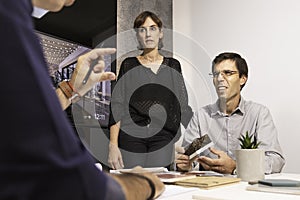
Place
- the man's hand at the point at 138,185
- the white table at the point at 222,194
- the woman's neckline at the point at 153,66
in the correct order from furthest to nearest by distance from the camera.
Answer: the woman's neckline at the point at 153,66 < the white table at the point at 222,194 < the man's hand at the point at 138,185

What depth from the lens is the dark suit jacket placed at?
0.32 meters

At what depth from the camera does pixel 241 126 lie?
199 centimetres

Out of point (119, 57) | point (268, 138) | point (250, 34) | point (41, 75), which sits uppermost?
→ point (250, 34)

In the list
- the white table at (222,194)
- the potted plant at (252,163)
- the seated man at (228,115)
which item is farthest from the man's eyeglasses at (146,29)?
the white table at (222,194)

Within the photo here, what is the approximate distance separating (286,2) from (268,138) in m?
1.30

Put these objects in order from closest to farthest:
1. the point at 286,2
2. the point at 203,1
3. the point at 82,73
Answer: the point at 82,73 → the point at 286,2 → the point at 203,1

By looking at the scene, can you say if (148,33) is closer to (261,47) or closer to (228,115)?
(228,115)

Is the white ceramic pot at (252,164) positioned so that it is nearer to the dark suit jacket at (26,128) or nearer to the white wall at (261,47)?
the dark suit jacket at (26,128)

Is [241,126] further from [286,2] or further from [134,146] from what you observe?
[286,2]

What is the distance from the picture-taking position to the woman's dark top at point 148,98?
212cm

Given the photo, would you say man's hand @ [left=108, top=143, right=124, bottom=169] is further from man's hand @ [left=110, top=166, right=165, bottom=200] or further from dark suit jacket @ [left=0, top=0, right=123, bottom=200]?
dark suit jacket @ [left=0, top=0, right=123, bottom=200]

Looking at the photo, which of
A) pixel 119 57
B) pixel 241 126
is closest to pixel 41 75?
pixel 241 126

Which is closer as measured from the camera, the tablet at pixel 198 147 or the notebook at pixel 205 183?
the notebook at pixel 205 183

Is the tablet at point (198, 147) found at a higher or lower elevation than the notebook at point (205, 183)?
higher
